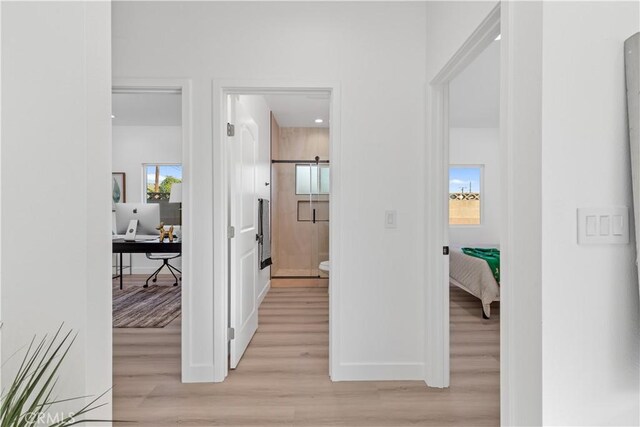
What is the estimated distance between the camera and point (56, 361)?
1066mm

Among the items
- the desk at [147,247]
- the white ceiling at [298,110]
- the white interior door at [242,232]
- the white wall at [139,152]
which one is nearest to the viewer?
the white interior door at [242,232]

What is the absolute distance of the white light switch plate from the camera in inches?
46.0

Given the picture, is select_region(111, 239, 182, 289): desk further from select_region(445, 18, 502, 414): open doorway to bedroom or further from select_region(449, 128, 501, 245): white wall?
select_region(449, 128, 501, 245): white wall

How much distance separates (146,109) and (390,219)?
4.17 meters

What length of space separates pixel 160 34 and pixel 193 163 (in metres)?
0.84

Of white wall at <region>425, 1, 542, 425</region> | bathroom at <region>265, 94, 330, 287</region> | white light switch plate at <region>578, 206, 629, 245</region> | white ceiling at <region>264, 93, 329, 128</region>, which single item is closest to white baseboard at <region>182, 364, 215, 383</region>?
white wall at <region>425, 1, 542, 425</region>

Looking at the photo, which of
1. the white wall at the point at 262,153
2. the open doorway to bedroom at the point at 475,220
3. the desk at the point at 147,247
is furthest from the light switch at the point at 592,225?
the desk at the point at 147,247

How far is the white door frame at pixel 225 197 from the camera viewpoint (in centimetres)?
241

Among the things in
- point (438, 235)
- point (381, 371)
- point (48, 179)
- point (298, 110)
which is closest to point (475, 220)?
point (298, 110)

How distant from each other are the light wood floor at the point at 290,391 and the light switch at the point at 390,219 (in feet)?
3.29

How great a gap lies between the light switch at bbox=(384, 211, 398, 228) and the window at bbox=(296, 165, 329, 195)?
3.47 meters

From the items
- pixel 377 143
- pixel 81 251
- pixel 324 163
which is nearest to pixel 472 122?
pixel 324 163

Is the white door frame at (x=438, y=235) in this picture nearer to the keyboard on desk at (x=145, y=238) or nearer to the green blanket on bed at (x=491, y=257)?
the green blanket on bed at (x=491, y=257)

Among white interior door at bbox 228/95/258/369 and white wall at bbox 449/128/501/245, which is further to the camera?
white wall at bbox 449/128/501/245
